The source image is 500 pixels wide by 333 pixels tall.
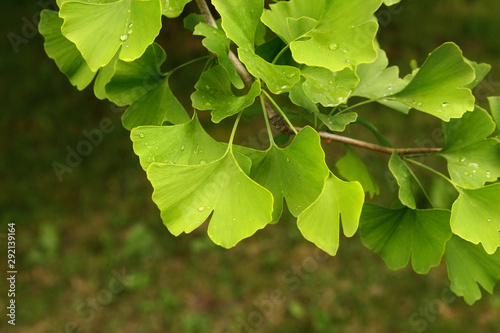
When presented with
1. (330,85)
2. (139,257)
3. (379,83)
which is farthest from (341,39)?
(139,257)

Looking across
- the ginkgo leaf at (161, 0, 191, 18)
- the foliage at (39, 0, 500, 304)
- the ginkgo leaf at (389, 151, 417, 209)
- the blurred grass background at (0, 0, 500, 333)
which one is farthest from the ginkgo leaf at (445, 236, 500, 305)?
the blurred grass background at (0, 0, 500, 333)

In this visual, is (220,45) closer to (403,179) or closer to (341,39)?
(341,39)

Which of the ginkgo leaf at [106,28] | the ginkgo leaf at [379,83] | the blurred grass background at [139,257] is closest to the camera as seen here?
the ginkgo leaf at [106,28]

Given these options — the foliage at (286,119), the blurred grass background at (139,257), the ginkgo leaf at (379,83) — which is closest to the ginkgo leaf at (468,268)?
the foliage at (286,119)

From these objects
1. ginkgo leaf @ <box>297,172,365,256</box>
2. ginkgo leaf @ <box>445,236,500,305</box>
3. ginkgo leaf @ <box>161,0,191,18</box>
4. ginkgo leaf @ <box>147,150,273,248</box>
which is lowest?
ginkgo leaf @ <box>445,236,500,305</box>

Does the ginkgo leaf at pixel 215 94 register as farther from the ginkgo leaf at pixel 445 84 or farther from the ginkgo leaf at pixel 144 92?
the ginkgo leaf at pixel 445 84

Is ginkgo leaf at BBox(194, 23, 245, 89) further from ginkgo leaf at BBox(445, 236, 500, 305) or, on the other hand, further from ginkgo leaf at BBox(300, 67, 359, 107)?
ginkgo leaf at BBox(445, 236, 500, 305)
